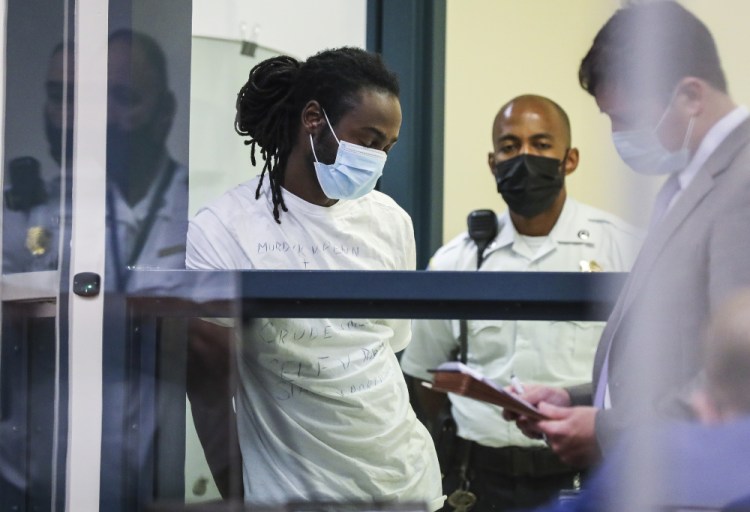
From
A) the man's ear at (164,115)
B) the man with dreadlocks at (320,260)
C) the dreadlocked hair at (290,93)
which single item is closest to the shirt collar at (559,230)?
the man with dreadlocks at (320,260)

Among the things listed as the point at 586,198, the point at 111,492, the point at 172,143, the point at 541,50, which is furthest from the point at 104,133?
the point at 541,50

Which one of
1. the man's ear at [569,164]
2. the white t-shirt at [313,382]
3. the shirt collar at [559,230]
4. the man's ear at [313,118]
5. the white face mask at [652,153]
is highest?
the man's ear at [313,118]

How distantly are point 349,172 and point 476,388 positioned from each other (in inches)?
29.6

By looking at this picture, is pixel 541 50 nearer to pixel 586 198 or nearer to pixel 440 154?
pixel 440 154

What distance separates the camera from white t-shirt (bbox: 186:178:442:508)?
2.06 metres

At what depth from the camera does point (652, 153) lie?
1443 millimetres

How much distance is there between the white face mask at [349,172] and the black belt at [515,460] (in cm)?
62

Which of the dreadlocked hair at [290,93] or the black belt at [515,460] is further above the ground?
the dreadlocked hair at [290,93]

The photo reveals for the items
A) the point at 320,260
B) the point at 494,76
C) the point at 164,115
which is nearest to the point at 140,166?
the point at 164,115

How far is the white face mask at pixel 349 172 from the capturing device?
7.69ft

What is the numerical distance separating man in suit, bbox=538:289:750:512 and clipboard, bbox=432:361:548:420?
36cm

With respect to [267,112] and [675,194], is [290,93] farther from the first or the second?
[675,194]

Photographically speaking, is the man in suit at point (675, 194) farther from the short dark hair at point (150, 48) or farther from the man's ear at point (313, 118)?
the man's ear at point (313, 118)

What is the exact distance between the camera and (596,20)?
1.57 m
